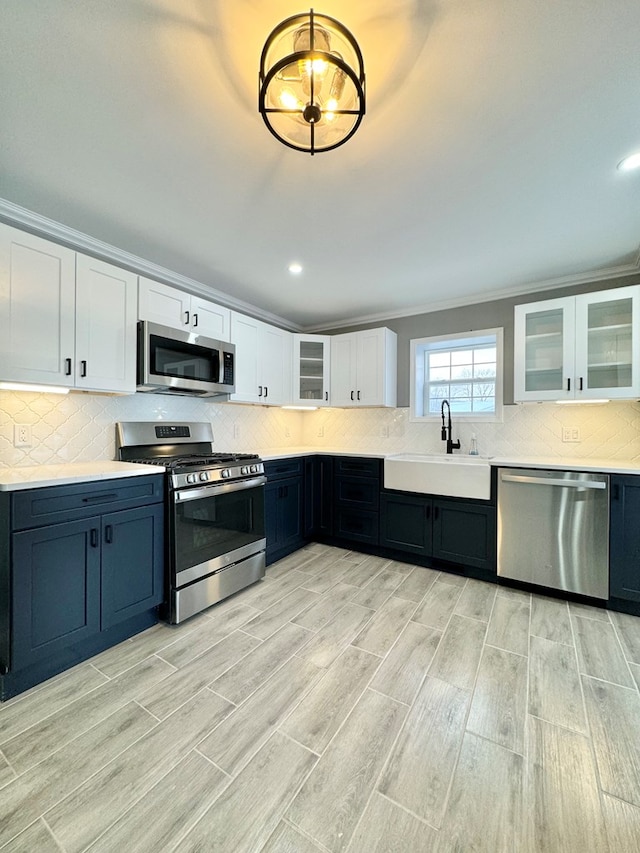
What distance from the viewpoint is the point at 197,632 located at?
2.16 meters

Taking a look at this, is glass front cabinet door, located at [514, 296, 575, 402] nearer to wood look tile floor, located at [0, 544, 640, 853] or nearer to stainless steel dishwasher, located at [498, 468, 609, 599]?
stainless steel dishwasher, located at [498, 468, 609, 599]

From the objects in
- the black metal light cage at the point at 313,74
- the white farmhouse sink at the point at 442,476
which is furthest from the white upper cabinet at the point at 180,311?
the white farmhouse sink at the point at 442,476

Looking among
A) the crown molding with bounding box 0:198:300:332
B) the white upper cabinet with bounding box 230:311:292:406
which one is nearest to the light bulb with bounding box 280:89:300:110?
the crown molding with bounding box 0:198:300:332

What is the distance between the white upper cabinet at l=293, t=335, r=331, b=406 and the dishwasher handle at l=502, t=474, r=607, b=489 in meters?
2.02

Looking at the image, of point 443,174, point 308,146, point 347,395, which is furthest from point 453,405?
point 308,146

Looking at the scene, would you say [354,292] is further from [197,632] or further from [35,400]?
[197,632]

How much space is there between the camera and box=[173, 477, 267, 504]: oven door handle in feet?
7.46

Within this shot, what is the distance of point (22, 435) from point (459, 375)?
3.66 meters

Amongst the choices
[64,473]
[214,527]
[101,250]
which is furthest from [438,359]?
[64,473]

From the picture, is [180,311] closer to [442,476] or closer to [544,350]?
[442,476]

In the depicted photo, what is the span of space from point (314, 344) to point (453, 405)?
1.66 meters

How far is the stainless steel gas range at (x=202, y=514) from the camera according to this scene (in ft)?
7.39

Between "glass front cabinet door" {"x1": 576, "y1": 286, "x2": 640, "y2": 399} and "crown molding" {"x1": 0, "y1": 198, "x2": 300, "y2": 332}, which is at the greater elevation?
"crown molding" {"x1": 0, "y1": 198, "x2": 300, "y2": 332}

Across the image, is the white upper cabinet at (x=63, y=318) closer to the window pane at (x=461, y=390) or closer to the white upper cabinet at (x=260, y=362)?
the white upper cabinet at (x=260, y=362)
